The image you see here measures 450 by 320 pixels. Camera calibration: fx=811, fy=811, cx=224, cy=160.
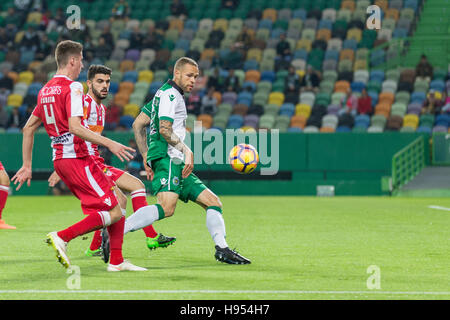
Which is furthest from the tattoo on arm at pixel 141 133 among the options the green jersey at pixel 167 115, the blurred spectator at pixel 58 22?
the blurred spectator at pixel 58 22

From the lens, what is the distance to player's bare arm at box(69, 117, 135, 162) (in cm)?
692

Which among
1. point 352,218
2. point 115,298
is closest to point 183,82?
point 115,298

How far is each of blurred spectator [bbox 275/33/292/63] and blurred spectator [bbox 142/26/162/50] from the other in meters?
5.06

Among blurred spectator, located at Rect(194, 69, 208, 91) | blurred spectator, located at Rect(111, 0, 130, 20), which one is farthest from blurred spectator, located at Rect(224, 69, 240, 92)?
blurred spectator, located at Rect(111, 0, 130, 20)

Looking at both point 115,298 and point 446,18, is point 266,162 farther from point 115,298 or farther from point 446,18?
point 115,298

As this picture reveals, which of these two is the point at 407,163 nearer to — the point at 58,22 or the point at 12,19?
the point at 58,22

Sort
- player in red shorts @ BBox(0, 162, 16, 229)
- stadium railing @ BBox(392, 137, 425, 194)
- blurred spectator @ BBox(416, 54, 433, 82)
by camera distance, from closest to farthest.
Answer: player in red shorts @ BBox(0, 162, 16, 229) < stadium railing @ BBox(392, 137, 425, 194) < blurred spectator @ BBox(416, 54, 433, 82)

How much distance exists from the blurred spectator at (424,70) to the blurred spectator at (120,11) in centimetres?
1295

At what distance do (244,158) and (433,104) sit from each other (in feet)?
51.8

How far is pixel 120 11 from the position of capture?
3406 centimetres

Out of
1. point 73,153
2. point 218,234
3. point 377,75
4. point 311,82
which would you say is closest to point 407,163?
point 377,75

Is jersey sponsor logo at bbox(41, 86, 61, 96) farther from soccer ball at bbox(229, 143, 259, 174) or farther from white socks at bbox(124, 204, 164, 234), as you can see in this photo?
soccer ball at bbox(229, 143, 259, 174)

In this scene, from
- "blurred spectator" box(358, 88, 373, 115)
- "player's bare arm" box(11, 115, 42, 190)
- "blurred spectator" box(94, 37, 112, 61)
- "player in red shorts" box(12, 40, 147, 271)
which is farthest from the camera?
"blurred spectator" box(94, 37, 112, 61)
